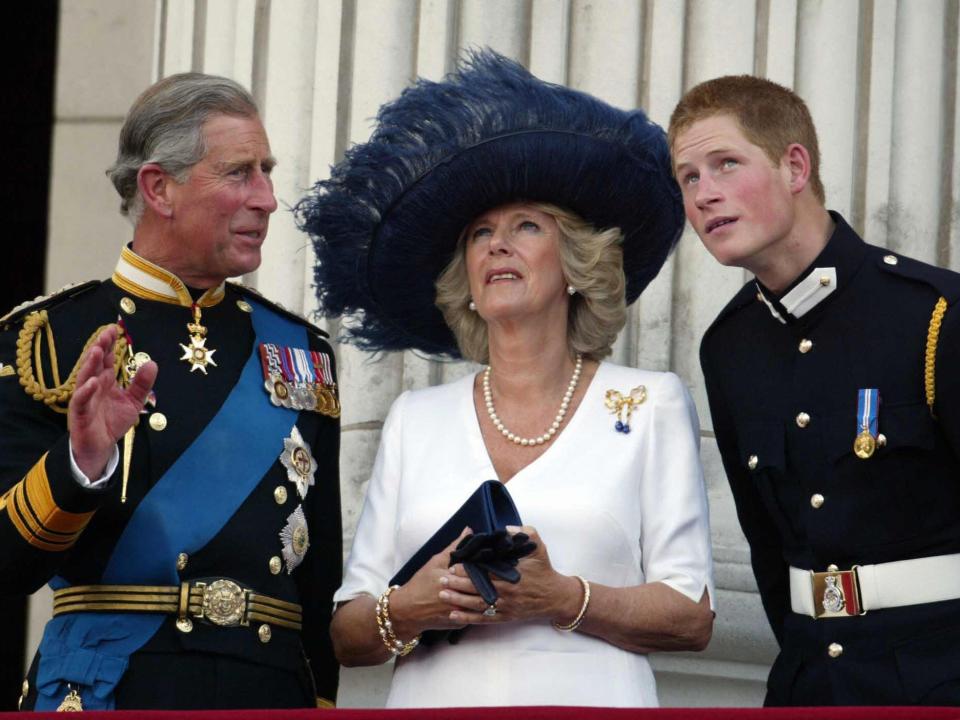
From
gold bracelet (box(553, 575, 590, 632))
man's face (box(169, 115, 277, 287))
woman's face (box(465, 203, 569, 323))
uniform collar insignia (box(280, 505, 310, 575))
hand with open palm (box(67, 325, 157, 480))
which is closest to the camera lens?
hand with open palm (box(67, 325, 157, 480))

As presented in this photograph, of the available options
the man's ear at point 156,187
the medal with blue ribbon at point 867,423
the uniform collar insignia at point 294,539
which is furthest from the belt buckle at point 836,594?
the man's ear at point 156,187

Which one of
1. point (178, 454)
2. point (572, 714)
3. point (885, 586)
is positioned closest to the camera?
point (572, 714)

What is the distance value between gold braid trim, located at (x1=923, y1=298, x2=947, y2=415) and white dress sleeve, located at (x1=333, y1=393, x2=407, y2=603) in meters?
1.06

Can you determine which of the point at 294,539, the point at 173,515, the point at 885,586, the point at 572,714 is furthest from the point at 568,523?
the point at 572,714

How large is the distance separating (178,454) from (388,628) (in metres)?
0.50

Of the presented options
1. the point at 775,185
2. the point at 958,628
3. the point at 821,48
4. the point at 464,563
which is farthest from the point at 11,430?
the point at 821,48

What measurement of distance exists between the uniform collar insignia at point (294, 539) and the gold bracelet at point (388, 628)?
0.56ft

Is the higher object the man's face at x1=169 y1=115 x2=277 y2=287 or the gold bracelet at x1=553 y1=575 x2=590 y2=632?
the man's face at x1=169 y1=115 x2=277 y2=287

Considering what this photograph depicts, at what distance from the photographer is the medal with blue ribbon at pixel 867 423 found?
11.4ft

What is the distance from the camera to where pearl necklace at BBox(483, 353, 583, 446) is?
3891 mm

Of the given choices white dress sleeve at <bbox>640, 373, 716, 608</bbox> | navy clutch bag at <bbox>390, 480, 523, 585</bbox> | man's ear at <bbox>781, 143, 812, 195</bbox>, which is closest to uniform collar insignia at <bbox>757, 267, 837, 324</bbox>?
man's ear at <bbox>781, 143, 812, 195</bbox>

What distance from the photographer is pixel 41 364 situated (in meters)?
3.62

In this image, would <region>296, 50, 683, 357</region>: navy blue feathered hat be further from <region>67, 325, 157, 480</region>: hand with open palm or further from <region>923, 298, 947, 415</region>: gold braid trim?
<region>67, 325, 157, 480</region>: hand with open palm

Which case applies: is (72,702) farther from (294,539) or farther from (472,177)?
(472,177)
